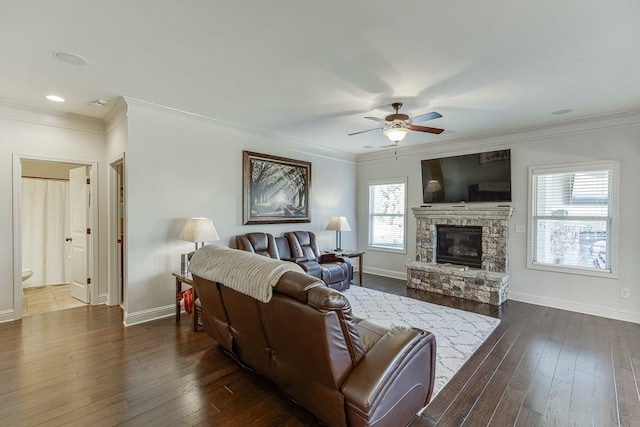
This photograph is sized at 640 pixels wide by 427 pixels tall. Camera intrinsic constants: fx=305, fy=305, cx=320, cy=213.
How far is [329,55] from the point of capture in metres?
2.62

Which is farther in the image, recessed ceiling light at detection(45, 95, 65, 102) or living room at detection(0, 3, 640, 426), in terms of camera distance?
living room at detection(0, 3, 640, 426)

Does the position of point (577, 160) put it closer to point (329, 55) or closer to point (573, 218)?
point (573, 218)

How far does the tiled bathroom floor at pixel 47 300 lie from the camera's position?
14.1 ft

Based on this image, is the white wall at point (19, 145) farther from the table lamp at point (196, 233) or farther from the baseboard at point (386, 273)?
the baseboard at point (386, 273)

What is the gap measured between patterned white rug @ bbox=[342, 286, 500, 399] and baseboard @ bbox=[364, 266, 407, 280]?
129 centimetres

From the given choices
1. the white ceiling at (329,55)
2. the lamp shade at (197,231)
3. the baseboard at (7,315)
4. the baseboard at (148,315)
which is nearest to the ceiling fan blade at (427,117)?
the white ceiling at (329,55)

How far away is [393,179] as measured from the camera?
6551 millimetres

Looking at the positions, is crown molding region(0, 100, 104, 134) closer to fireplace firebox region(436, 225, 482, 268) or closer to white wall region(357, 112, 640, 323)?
white wall region(357, 112, 640, 323)

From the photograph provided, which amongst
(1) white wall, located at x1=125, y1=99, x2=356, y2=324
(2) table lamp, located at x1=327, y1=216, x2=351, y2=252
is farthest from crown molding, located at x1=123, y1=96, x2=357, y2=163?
(2) table lamp, located at x1=327, y1=216, x2=351, y2=252

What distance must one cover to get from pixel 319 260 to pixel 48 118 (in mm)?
4445

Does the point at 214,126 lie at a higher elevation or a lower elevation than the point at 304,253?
higher

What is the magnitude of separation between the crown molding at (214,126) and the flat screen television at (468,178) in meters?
2.05

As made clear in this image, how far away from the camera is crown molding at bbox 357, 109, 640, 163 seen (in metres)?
4.10

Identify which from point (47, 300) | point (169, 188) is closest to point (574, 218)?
point (169, 188)
